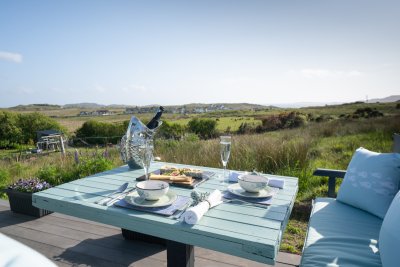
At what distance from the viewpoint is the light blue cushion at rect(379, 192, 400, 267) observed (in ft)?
3.43

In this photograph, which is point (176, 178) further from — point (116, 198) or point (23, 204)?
point (23, 204)

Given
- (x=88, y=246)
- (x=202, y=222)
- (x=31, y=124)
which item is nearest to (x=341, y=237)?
(x=202, y=222)

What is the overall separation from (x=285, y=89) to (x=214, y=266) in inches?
362

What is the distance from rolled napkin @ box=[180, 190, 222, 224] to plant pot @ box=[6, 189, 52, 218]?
2.34 meters

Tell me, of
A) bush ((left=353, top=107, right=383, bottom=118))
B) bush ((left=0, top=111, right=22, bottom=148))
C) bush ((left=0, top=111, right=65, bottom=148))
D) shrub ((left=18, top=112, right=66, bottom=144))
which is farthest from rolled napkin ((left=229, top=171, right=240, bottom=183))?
shrub ((left=18, top=112, right=66, bottom=144))

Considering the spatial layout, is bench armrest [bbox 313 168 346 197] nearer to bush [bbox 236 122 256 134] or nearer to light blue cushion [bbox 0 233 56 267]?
light blue cushion [bbox 0 233 56 267]

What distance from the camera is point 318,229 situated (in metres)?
1.60

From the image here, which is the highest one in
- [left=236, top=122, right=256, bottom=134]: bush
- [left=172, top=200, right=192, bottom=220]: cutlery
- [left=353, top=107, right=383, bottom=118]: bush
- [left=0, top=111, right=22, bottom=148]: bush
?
[left=353, top=107, right=383, bottom=118]: bush

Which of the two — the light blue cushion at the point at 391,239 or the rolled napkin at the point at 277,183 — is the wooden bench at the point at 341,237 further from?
the rolled napkin at the point at 277,183

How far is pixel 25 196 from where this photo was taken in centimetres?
275

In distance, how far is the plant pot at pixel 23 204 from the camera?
8.98 feet

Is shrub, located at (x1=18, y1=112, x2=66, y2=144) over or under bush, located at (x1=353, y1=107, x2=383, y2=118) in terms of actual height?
under

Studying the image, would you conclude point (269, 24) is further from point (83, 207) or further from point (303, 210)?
point (83, 207)

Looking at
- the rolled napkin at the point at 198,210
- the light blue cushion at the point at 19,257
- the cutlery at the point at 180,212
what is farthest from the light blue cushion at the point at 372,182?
the light blue cushion at the point at 19,257
